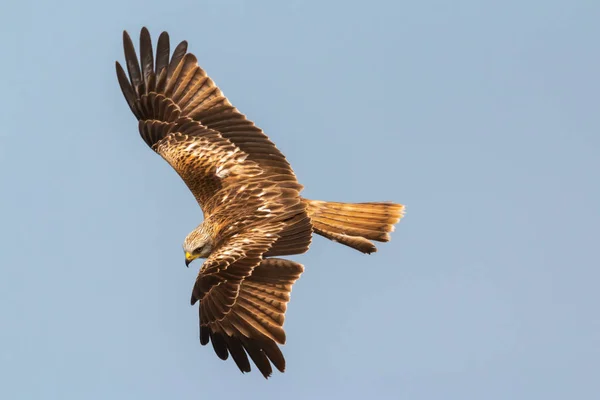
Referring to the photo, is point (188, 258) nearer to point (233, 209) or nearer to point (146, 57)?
point (233, 209)

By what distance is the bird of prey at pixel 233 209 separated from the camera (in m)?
15.8

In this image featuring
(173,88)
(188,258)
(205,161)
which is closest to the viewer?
(188,258)

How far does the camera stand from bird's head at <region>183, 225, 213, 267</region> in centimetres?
1666

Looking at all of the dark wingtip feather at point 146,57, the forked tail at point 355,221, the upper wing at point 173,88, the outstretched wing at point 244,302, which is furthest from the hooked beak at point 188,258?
the dark wingtip feather at point 146,57

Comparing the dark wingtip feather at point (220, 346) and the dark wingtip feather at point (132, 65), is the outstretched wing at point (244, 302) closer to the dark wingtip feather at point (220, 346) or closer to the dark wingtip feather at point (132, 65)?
the dark wingtip feather at point (220, 346)

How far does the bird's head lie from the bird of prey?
12 mm

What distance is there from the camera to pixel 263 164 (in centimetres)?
1755

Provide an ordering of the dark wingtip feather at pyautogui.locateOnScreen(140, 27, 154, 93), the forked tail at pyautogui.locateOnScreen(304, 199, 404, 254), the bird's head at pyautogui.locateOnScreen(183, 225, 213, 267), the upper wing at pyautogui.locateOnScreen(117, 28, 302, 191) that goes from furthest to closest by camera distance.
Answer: the dark wingtip feather at pyautogui.locateOnScreen(140, 27, 154, 93) → the upper wing at pyautogui.locateOnScreen(117, 28, 302, 191) → the forked tail at pyautogui.locateOnScreen(304, 199, 404, 254) → the bird's head at pyautogui.locateOnScreen(183, 225, 213, 267)

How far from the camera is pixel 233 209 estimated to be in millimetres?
17016

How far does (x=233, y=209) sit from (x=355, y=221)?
1.62m

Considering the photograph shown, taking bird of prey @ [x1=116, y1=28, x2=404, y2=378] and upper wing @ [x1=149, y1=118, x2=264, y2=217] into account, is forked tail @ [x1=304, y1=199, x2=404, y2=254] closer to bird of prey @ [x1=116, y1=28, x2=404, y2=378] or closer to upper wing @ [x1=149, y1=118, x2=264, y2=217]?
bird of prey @ [x1=116, y1=28, x2=404, y2=378]

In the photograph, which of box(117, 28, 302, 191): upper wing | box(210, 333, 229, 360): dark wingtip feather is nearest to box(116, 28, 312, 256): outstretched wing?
box(117, 28, 302, 191): upper wing

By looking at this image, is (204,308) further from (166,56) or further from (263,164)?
(166,56)

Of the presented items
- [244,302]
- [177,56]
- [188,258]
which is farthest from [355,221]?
[177,56]
